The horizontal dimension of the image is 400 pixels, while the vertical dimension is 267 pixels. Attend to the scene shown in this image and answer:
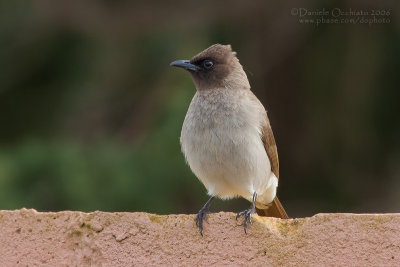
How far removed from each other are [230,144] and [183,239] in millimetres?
1521

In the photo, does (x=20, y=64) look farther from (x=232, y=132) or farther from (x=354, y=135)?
(x=232, y=132)

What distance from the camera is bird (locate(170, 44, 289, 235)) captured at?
421cm

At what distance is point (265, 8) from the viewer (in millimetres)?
7621

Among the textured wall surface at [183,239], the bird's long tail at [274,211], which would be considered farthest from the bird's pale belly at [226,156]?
the textured wall surface at [183,239]

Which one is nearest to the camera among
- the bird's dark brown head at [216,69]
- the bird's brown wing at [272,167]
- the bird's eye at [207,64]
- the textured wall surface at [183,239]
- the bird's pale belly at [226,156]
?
the textured wall surface at [183,239]

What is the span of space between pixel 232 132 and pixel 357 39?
364cm

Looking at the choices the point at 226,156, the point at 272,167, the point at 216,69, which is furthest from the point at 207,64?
the point at 226,156

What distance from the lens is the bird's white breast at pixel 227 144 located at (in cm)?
420

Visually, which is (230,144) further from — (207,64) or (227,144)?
(207,64)

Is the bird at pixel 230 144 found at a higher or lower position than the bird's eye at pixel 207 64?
lower

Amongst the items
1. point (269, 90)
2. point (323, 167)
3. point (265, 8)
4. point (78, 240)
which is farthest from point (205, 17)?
point (78, 240)

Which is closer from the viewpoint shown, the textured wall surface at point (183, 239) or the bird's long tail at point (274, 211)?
the textured wall surface at point (183, 239)

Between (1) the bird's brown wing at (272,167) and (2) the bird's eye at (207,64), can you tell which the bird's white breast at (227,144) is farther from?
(2) the bird's eye at (207,64)

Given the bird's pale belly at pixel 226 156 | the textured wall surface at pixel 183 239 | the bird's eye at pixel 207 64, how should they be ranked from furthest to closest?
the bird's eye at pixel 207 64 → the bird's pale belly at pixel 226 156 → the textured wall surface at pixel 183 239
